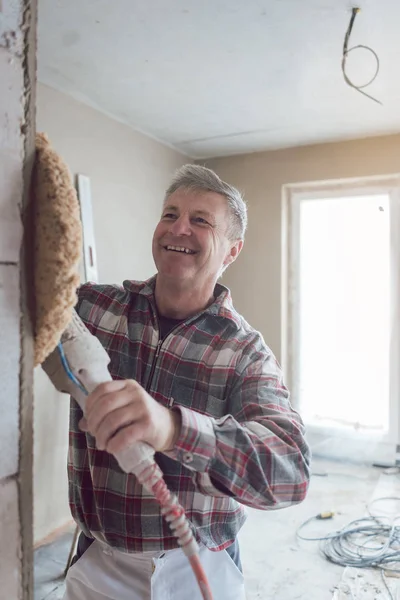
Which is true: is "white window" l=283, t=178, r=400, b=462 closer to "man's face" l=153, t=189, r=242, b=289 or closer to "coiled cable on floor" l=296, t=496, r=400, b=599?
"coiled cable on floor" l=296, t=496, r=400, b=599

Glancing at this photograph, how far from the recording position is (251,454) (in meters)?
0.72

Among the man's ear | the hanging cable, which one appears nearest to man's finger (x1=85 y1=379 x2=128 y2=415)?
the man's ear

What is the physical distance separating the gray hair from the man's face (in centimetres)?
2

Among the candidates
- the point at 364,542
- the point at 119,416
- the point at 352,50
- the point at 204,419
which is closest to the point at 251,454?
the point at 204,419

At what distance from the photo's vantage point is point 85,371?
0.50 m

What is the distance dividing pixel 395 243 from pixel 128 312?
2.60m

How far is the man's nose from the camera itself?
1.26 meters

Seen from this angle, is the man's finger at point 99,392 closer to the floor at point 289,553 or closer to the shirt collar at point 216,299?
the shirt collar at point 216,299

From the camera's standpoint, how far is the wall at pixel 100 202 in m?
2.42

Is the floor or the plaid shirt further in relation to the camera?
the floor

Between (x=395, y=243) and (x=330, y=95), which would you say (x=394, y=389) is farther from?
(x=330, y=95)

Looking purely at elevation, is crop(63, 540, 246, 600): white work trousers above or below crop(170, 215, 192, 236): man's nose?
below

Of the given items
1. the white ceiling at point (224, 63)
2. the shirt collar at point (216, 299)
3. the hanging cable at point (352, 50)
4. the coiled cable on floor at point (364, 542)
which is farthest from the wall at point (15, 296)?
the coiled cable on floor at point (364, 542)

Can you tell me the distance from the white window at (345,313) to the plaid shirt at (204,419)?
7.82ft
